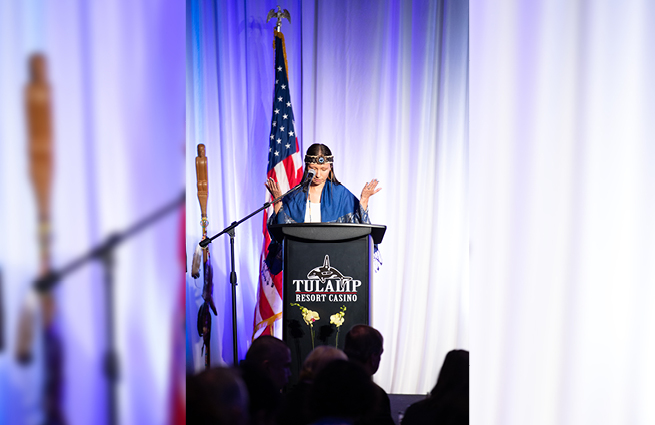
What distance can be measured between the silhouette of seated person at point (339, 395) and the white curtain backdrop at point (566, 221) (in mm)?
647

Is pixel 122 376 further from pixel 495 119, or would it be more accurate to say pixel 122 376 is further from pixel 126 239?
pixel 495 119

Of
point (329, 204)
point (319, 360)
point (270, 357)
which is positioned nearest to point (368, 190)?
point (329, 204)

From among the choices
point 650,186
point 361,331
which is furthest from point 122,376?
point 361,331

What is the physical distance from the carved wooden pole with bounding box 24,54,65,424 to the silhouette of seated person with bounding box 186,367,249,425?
1.44 ft

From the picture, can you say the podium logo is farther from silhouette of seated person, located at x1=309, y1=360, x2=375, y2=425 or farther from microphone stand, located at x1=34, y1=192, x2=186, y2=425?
microphone stand, located at x1=34, y1=192, x2=186, y2=425

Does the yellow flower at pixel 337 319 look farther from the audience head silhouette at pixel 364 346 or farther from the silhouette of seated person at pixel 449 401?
the silhouette of seated person at pixel 449 401

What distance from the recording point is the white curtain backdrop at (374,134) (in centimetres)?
425

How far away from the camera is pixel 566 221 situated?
2.98ft

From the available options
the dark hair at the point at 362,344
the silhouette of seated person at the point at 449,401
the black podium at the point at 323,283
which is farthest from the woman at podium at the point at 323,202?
the silhouette of seated person at the point at 449,401

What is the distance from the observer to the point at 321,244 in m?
2.56

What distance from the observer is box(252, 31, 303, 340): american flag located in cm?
412

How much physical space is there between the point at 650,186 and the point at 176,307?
2.84 feet

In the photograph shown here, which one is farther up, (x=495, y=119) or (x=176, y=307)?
(x=495, y=119)

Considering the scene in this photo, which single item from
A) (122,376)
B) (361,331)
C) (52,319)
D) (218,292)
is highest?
(52,319)
